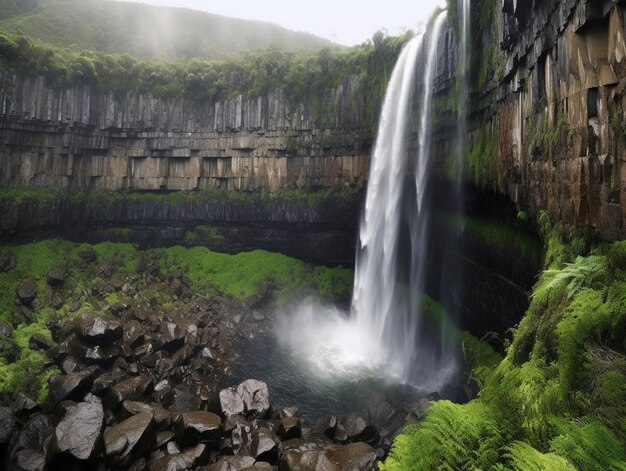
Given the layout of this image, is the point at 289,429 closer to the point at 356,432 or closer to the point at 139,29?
the point at 356,432

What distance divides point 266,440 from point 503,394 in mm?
7942

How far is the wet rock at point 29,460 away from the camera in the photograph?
11.2 m

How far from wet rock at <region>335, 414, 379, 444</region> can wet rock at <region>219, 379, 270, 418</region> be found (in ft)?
9.06

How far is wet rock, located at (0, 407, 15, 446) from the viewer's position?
12.6m

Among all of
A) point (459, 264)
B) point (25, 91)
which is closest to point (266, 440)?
point (459, 264)

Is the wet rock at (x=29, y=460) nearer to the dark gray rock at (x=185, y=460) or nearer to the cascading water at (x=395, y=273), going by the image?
the dark gray rock at (x=185, y=460)

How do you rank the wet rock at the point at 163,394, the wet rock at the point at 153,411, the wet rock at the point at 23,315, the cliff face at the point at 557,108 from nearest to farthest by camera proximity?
the cliff face at the point at 557,108, the wet rock at the point at 153,411, the wet rock at the point at 163,394, the wet rock at the point at 23,315

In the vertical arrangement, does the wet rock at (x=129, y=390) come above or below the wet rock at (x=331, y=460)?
below

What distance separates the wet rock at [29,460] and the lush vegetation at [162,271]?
28.0 feet

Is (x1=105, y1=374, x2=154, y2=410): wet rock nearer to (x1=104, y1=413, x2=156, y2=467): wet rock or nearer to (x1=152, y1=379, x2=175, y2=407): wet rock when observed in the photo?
(x1=152, y1=379, x2=175, y2=407): wet rock

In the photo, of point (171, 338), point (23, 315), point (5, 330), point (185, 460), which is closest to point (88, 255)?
point (23, 315)

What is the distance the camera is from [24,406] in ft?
46.6

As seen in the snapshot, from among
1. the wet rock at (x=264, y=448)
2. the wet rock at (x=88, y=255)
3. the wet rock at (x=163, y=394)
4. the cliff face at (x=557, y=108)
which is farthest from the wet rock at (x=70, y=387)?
the cliff face at (x=557, y=108)

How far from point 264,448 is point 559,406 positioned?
28.5ft
